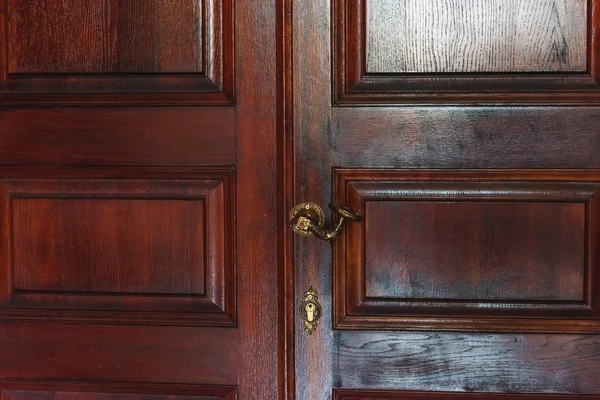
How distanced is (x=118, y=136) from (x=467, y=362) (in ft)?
2.04

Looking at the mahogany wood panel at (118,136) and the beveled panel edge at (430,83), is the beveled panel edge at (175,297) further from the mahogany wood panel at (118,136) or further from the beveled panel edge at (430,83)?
the beveled panel edge at (430,83)

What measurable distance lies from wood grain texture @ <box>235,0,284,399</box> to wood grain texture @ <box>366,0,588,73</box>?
168 mm

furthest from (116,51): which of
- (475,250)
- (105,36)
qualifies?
(475,250)

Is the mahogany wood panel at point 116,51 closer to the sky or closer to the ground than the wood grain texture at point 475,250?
closer to the sky

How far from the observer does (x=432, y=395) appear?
2.96 ft

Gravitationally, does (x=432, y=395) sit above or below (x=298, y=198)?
below

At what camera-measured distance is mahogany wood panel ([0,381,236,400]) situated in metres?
0.93

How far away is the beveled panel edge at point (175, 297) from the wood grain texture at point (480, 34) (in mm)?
316

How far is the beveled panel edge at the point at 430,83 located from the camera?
2.86ft

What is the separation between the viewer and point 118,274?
0.93 metres

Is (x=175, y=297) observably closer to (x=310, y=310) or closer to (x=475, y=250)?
(x=310, y=310)

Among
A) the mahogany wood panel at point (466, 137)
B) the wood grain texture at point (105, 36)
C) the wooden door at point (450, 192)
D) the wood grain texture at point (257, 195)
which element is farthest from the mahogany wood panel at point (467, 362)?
the wood grain texture at point (105, 36)

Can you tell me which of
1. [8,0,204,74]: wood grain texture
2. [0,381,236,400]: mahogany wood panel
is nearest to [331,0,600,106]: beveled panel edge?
[8,0,204,74]: wood grain texture

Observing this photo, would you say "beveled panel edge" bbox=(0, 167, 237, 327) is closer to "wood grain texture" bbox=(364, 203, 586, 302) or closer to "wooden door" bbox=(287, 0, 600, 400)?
"wooden door" bbox=(287, 0, 600, 400)
